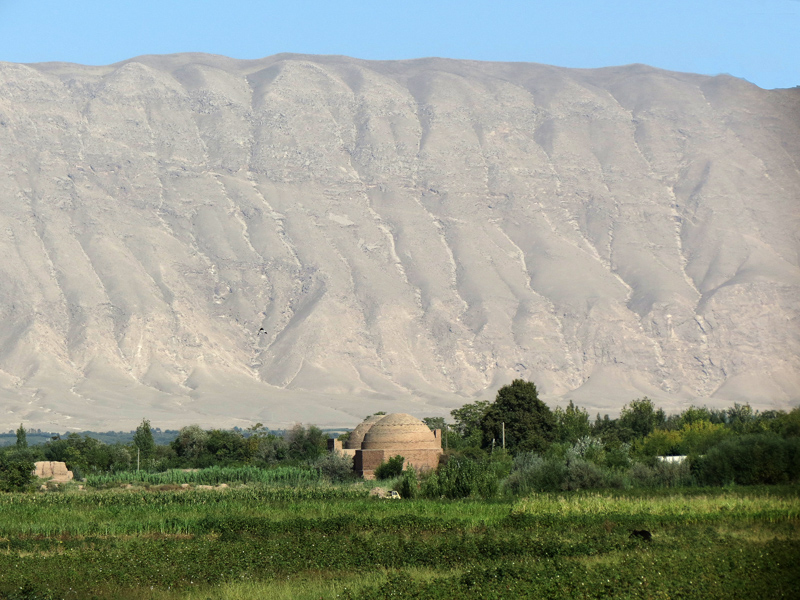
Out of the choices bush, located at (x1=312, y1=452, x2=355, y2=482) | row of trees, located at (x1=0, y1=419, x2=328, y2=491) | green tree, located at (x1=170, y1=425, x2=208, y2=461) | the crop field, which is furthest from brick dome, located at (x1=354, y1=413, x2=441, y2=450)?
green tree, located at (x1=170, y1=425, x2=208, y2=461)

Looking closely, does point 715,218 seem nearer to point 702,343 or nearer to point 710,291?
point 710,291

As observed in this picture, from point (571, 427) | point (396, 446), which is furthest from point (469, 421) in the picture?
point (396, 446)

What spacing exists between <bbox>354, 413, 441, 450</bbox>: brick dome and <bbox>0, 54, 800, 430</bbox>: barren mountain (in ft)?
229

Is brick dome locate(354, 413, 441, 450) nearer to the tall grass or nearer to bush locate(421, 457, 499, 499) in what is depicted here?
the tall grass

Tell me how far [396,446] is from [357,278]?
10258 centimetres

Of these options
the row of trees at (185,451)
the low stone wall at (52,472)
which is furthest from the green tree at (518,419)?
the low stone wall at (52,472)

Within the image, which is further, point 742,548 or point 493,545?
point 493,545

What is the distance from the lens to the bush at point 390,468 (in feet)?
210

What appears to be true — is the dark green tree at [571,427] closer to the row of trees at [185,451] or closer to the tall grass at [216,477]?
the row of trees at [185,451]

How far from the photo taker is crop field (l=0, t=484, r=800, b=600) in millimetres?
20984

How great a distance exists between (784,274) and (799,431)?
5132 inches

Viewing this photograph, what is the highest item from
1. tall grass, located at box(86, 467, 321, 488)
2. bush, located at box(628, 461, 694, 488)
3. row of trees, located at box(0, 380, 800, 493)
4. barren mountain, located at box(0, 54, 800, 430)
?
barren mountain, located at box(0, 54, 800, 430)

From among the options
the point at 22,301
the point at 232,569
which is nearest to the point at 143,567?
the point at 232,569

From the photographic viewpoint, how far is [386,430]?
67375 mm
